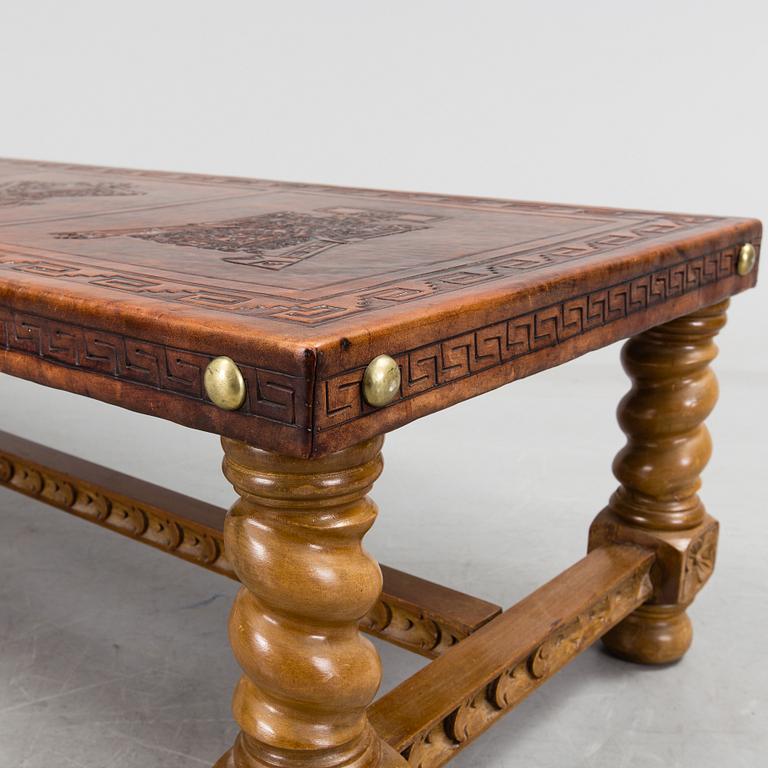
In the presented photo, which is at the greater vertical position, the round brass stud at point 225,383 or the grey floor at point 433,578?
the round brass stud at point 225,383

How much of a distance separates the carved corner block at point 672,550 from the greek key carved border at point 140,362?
0.95m

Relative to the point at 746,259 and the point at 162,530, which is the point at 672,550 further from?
the point at 162,530

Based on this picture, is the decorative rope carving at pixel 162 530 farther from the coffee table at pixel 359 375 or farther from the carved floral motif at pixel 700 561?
the carved floral motif at pixel 700 561

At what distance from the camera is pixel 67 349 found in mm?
1024

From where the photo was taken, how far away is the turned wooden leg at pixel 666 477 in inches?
62.1

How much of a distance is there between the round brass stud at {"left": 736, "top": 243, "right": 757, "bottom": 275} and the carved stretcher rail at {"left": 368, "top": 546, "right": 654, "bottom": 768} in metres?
0.44

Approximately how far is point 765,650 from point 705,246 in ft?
2.45

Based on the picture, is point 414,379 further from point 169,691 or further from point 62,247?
point 169,691

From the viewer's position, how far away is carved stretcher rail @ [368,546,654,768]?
126 cm

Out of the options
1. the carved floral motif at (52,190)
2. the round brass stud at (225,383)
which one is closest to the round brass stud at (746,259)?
the round brass stud at (225,383)

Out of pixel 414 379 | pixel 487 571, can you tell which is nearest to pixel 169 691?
pixel 487 571

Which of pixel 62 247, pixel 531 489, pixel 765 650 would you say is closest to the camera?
pixel 62 247

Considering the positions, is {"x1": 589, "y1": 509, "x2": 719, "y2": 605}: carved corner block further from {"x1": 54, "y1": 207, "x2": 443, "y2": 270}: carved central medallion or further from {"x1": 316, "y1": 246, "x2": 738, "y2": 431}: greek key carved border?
{"x1": 54, "y1": 207, "x2": 443, "y2": 270}: carved central medallion

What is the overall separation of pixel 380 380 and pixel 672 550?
2.94 ft
